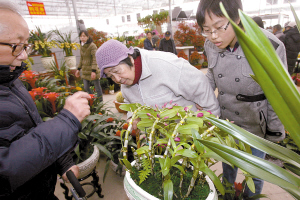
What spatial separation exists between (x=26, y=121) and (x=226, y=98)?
1.14 m

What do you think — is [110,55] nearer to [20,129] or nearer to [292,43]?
[20,129]

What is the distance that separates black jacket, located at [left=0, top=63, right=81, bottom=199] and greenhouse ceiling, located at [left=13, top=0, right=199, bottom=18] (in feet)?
4.68

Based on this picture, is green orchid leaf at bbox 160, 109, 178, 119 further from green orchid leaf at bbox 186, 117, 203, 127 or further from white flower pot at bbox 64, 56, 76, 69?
white flower pot at bbox 64, 56, 76, 69

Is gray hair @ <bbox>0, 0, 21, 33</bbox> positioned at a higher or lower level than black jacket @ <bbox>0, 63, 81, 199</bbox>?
higher

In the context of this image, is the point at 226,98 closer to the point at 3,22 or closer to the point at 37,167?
the point at 37,167

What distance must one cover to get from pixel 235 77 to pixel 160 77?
0.47 m

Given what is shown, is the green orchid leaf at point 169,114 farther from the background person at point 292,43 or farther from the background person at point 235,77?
the background person at point 292,43

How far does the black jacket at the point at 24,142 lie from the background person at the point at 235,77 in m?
0.84

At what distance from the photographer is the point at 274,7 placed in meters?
9.75

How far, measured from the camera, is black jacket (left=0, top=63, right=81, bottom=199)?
0.52m

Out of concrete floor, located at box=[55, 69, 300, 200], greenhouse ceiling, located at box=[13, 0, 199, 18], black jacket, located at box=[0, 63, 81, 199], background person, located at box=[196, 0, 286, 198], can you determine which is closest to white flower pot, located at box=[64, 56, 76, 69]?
greenhouse ceiling, located at box=[13, 0, 199, 18]

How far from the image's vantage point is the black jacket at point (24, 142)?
0.52 m

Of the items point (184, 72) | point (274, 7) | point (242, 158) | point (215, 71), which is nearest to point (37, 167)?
point (242, 158)

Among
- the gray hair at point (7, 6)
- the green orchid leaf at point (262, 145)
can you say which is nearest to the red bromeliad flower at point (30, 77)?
the gray hair at point (7, 6)
